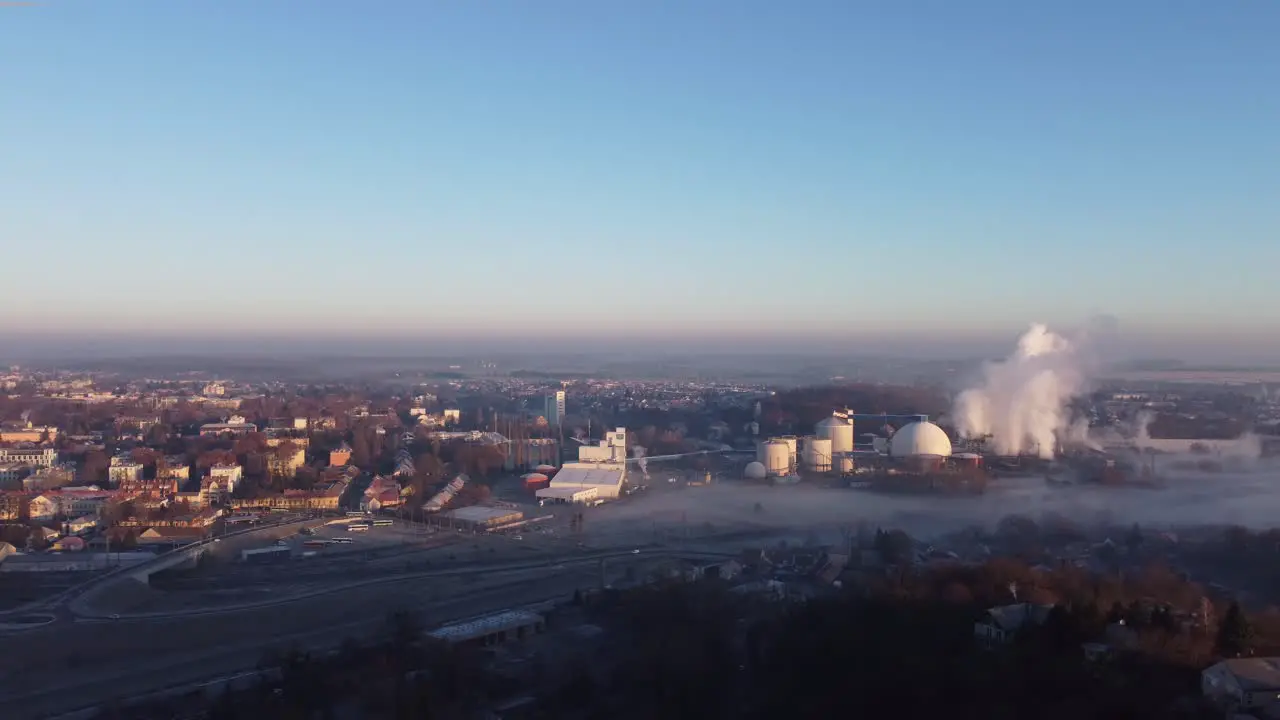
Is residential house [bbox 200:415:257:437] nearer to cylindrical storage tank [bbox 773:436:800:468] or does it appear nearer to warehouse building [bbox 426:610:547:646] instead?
cylindrical storage tank [bbox 773:436:800:468]

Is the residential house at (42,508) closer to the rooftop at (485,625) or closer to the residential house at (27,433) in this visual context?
the residential house at (27,433)

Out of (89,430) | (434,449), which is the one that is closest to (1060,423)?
(434,449)

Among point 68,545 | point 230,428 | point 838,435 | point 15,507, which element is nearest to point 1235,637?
point 68,545

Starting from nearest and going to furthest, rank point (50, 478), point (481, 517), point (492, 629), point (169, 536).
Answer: point (492, 629)
point (169, 536)
point (481, 517)
point (50, 478)

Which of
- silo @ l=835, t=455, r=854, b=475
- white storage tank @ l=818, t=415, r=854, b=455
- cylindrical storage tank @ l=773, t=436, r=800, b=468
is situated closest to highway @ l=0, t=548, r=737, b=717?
silo @ l=835, t=455, r=854, b=475

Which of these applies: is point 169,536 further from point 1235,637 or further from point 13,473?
point 1235,637

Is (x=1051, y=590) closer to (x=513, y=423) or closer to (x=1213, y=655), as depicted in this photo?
(x=1213, y=655)

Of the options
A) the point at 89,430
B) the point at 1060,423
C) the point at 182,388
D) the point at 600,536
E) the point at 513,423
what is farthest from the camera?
the point at 182,388
